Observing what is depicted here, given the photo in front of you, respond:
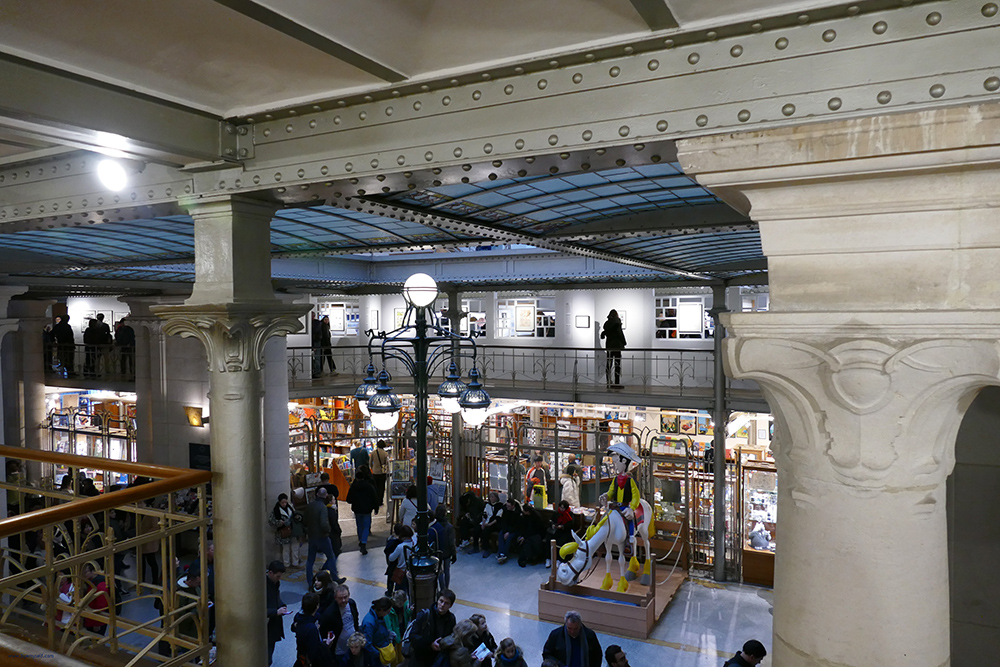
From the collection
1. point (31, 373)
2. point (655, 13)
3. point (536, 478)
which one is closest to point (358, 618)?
point (536, 478)

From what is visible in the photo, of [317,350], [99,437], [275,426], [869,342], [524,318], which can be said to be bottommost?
[99,437]

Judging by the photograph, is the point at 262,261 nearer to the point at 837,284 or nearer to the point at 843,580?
the point at 837,284

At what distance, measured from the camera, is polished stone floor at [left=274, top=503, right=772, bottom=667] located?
319 inches

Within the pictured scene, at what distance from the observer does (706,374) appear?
52.1ft

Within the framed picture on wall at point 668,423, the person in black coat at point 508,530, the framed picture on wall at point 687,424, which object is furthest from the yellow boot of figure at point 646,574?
the framed picture on wall at point 668,423

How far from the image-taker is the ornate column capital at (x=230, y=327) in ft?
10.5

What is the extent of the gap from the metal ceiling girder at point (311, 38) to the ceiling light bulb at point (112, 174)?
1.79 m

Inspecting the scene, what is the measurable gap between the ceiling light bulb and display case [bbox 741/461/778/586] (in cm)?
1023

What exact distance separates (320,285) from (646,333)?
332 inches

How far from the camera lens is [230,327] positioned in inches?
126

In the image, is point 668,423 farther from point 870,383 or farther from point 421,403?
point 870,383

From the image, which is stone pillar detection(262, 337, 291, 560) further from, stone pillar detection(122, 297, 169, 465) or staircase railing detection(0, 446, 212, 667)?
staircase railing detection(0, 446, 212, 667)

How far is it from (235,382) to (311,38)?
190 centimetres

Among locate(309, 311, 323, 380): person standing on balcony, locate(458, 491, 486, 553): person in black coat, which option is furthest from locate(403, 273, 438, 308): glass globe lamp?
locate(309, 311, 323, 380): person standing on balcony
